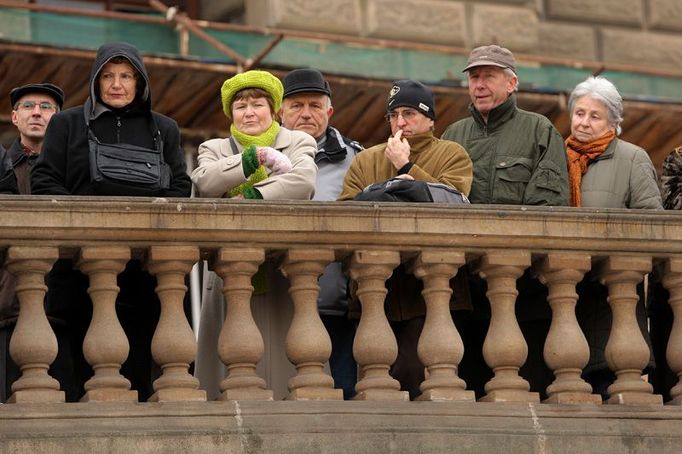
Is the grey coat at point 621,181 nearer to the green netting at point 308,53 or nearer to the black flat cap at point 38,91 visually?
the black flat cap at point 38,91

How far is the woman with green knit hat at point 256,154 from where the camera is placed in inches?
443

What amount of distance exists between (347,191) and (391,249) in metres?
0.75

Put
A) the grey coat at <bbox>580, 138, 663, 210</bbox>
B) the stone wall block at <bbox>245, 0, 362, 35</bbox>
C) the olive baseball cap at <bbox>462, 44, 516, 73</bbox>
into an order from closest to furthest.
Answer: the grey coat at <bbox>580, 138, 663, 210</bbox>, the olive baseball cap at <bbox>462, 44, 516, 73</bbox>, the stone wall block at <bbox>245, 0, 362, 35</bbox>

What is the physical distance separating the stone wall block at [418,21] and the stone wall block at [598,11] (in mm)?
1032

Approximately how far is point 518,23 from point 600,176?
9160 millimetres

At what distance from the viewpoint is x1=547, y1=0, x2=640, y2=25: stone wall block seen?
21.4 meters

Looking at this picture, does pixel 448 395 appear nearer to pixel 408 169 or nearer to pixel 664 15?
pixel 408 169

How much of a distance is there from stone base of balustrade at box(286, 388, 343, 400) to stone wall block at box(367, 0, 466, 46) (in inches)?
390

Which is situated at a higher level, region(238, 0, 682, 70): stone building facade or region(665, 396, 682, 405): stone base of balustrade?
region(238, 0, 682, 70): stone building facade

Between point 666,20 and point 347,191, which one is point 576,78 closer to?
point 666,20

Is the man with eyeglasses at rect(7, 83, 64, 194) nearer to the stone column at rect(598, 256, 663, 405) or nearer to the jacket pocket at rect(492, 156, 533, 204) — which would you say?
the jacket pocket at rect(492, 156, 533, 204)

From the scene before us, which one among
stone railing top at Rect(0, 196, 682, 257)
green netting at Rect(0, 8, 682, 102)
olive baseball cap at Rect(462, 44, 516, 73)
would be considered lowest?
stone railing top at Rect(0, 196, 682, 257)

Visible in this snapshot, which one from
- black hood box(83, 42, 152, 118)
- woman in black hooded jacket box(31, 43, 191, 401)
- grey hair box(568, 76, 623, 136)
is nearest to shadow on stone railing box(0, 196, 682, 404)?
woman in black hooded jacket box(31, 43, 191, 401)

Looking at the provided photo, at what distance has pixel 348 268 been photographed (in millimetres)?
10852
